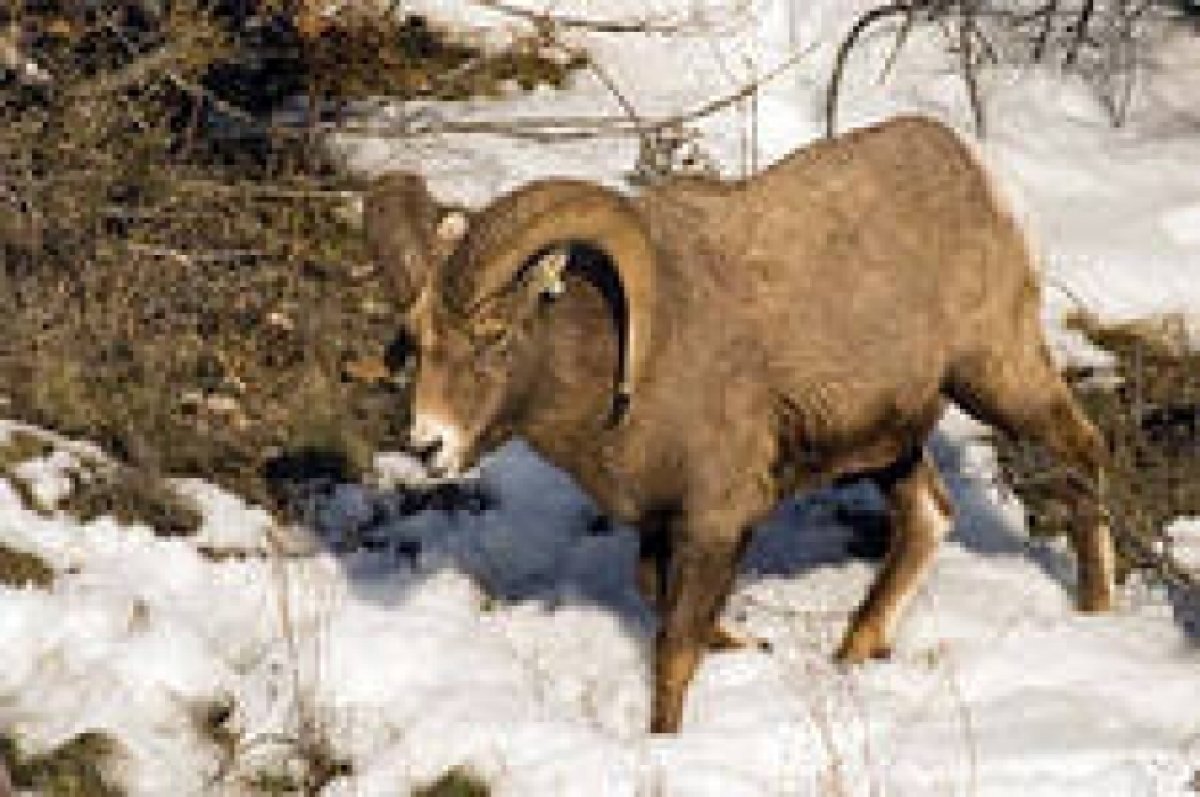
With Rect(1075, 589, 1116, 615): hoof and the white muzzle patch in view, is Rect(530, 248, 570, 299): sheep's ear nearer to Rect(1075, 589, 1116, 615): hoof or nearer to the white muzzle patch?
the white muzzle patch

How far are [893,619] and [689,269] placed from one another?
4.90 feet

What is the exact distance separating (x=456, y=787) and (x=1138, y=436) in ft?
11.4

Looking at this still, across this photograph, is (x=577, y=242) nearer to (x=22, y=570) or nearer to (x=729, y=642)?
(x=729, y=642)

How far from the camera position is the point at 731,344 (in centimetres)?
634

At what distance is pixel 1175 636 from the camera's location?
719cm

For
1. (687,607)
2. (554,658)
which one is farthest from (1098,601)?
(554,658)

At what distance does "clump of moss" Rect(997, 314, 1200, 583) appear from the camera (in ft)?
25.8

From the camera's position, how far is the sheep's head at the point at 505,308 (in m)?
5.71

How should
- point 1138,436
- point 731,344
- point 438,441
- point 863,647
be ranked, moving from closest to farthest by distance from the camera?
point 438,441, point 731,344, point 863,647, point 1138,436

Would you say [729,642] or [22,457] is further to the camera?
[22,457]

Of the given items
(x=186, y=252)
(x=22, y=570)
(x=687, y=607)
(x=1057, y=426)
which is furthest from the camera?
(x=186, y=252)

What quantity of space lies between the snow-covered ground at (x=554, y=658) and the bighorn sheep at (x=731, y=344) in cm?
29

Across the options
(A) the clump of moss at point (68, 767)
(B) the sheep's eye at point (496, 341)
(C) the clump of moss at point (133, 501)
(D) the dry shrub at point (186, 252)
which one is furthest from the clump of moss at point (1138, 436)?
(A) the clump of moss at point (68, 767)

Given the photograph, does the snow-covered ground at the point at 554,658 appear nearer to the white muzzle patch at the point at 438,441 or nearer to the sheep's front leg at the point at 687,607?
the sheep's front leg at the point at 687,607
